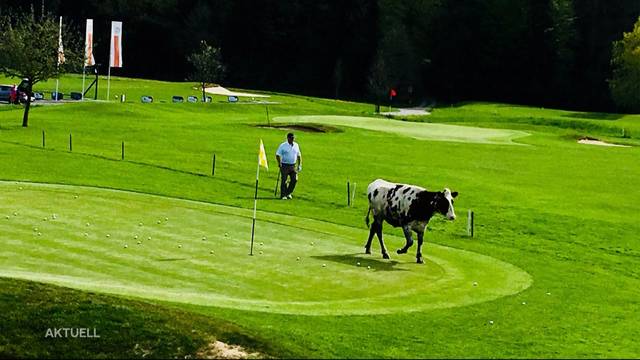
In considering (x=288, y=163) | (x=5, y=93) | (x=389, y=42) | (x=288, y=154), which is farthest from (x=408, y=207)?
(x=389, y=42)

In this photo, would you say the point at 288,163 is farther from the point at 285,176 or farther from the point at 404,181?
the point at 404,181

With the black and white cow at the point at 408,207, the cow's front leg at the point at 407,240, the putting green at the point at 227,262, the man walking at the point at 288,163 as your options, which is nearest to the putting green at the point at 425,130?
the man walking at the point at 288,163

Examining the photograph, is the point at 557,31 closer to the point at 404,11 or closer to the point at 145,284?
the point at 404,11

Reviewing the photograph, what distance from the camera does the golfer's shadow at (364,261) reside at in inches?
1060

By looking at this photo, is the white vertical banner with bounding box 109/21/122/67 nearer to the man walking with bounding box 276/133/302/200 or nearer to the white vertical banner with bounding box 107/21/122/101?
the white vertical banner with bounding box 107/21/122/101

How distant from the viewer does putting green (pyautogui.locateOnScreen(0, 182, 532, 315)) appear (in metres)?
22.7

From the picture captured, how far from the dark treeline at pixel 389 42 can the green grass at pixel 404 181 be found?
37798mm

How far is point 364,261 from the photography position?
27609 mm

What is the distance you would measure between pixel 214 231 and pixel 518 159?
34.6m

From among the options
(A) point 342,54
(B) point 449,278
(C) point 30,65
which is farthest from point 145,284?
(A) point 342,54

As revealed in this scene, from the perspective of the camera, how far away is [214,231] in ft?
101

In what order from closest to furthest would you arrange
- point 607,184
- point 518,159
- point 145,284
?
1. point 145,284
2. point 607,184
3. point 518,159

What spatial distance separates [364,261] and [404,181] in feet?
72.3

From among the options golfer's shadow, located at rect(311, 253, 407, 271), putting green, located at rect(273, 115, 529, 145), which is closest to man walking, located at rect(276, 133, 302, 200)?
golfer's shadow, located at rect(311, 253, 407, 271)
